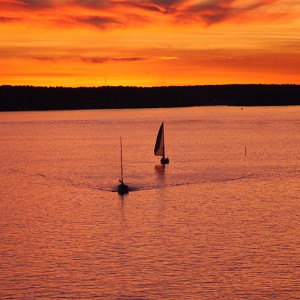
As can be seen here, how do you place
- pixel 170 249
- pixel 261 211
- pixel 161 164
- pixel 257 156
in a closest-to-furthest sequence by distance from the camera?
pixel 170 249, pixel 261 211, pixel 161 164, pixel 257 156

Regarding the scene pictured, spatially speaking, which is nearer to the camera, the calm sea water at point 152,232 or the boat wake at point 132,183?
the calm sea water at point 152,232

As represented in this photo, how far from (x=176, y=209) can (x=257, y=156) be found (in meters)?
59.6

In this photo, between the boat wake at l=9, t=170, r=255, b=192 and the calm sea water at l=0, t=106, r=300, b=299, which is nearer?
the calm sea water at l=0, t=106, r=300, b=299

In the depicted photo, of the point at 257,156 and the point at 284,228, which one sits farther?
the point at 257,156

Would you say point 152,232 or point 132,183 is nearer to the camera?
point 152,232

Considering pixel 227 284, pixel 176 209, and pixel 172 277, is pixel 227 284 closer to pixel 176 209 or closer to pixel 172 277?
pixel 172 277

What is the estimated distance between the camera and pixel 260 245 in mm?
50406

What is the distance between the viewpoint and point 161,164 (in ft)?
347

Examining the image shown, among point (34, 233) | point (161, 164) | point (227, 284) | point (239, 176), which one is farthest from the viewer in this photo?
point (161, 164)

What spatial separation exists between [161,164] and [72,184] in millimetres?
22837

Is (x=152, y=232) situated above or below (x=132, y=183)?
below

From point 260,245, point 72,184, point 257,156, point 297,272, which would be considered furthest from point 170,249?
point 257,156

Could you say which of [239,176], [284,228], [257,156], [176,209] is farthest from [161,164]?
[284,228]

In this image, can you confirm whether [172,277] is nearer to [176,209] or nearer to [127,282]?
[127,282]
